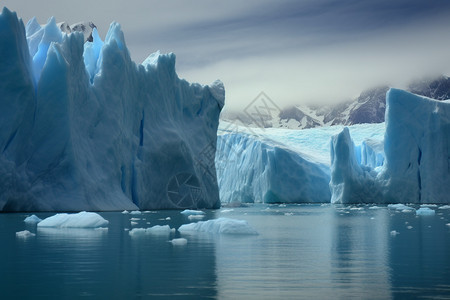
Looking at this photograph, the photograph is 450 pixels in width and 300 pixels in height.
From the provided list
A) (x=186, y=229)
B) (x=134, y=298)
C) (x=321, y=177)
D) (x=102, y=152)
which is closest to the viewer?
(x=134, y=298)

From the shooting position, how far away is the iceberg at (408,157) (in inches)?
1373

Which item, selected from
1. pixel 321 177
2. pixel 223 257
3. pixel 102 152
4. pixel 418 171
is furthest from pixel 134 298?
pixel 321 177

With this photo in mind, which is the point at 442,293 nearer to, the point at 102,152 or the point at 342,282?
the point at 342,282

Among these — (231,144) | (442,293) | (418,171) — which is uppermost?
(231,144)

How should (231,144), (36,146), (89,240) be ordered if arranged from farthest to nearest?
1. (231,144)
2. (36,146)
3. (89,240)

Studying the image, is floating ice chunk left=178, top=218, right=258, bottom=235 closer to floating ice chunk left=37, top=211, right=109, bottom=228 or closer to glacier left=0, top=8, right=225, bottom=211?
floating ice chunk left=37, top=211, right=109, bottom=228

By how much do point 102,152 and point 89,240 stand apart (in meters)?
13.0

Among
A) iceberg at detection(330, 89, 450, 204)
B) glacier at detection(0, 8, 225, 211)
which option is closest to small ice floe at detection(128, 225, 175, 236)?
glacier at detection(0, 8, 225, 211)

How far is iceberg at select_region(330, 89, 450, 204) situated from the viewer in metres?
34.9

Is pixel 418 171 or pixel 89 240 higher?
pixel 418 171

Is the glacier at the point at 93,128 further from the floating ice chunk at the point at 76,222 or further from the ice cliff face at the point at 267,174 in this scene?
the ice cliff face at the point at 267,174

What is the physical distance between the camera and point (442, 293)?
15.2 ft

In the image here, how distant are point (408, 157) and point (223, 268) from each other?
30.9m

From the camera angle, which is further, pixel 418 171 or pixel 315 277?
pixel 418 171
